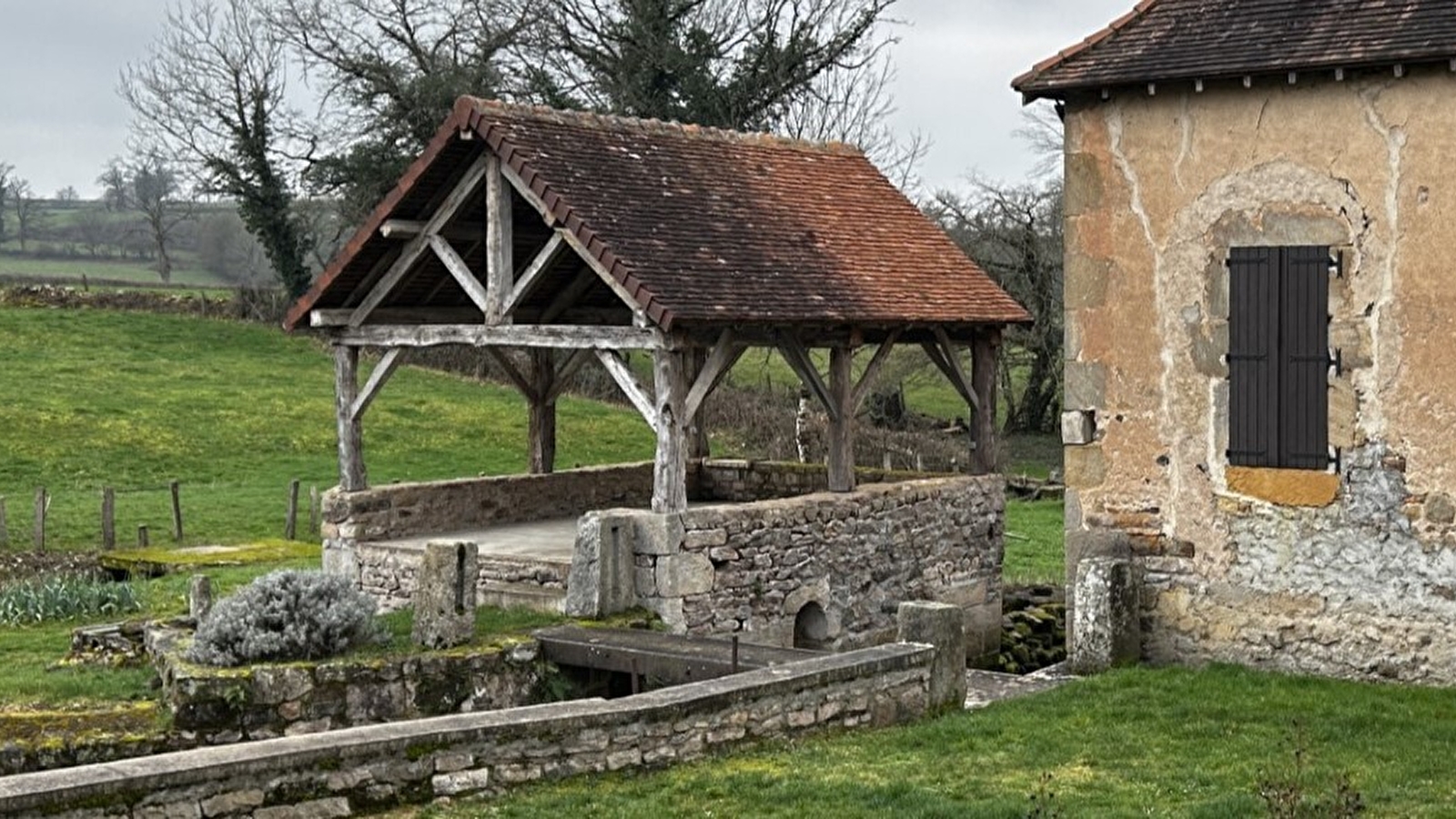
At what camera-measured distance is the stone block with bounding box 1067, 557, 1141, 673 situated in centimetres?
1391

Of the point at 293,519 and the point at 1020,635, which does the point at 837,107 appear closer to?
the point at 293,519

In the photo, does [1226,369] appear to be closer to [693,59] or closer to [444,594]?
[444,594]

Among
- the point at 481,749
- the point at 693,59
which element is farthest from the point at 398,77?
the point at 481,749

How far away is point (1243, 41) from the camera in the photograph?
1366 cm

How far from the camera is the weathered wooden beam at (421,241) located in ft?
52.0

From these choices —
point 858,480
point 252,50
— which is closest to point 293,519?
point 858,480

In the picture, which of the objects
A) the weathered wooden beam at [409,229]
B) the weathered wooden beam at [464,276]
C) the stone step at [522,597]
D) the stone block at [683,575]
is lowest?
the stone step at [522,597]

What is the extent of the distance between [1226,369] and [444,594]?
20.2 feet

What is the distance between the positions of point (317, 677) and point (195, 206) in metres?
68.7

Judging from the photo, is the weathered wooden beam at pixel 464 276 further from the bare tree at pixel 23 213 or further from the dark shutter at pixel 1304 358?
the bare tree at pixel 23 213

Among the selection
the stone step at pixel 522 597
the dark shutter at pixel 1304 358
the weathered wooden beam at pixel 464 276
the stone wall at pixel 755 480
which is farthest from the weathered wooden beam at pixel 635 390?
the stone wall at pixel 755 480

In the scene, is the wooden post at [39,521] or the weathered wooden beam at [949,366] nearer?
the weathered wooden beam at [949,366]

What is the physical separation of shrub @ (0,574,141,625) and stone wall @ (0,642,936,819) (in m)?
8.75

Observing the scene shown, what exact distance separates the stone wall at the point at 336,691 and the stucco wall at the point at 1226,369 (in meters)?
4.79
